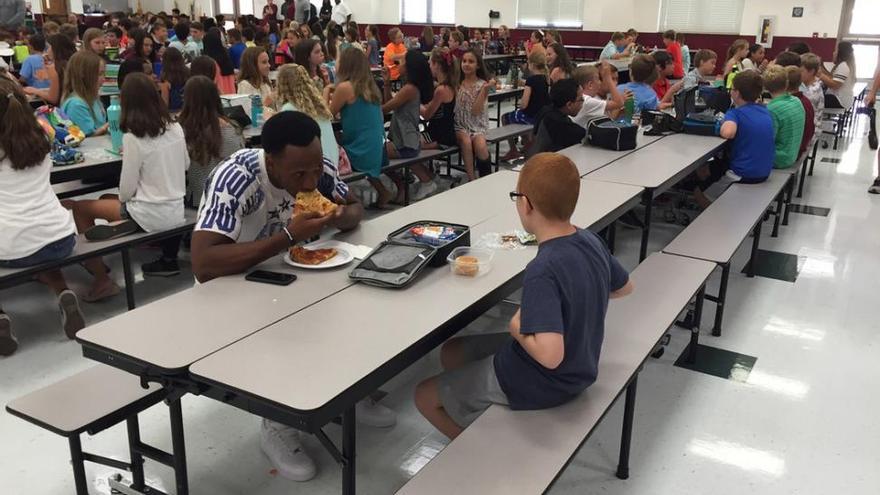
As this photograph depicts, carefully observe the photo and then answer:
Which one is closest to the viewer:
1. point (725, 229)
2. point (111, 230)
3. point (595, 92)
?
point (111, 230)

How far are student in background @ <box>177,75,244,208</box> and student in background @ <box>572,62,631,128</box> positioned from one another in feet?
7.74

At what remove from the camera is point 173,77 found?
5.35m

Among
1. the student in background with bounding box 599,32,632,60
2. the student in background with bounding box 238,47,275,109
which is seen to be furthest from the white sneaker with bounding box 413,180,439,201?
the student in background with bounding box 599,32,632,60

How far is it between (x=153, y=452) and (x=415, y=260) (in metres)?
1.00

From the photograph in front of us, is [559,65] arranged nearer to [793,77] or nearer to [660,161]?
[793,77]

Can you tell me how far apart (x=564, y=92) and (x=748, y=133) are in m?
1.29

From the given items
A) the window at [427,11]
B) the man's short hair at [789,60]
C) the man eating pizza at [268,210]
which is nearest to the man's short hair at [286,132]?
the man eating pizza at [268,210]

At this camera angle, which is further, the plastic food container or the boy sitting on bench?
the plastic food container

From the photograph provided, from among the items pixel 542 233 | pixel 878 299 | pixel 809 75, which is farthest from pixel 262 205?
pixel 809 75

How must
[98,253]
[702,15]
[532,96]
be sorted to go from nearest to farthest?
[98,253]
[532,96]
[702,15]

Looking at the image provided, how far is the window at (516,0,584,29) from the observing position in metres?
16.6

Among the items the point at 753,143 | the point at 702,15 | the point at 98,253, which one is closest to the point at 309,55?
the point at 98,253

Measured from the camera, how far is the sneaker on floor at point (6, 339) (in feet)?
10.5

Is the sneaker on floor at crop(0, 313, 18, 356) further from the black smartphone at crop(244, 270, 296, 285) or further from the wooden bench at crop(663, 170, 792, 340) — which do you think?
the wooden bench at crop(663, 170, 792, 340)
